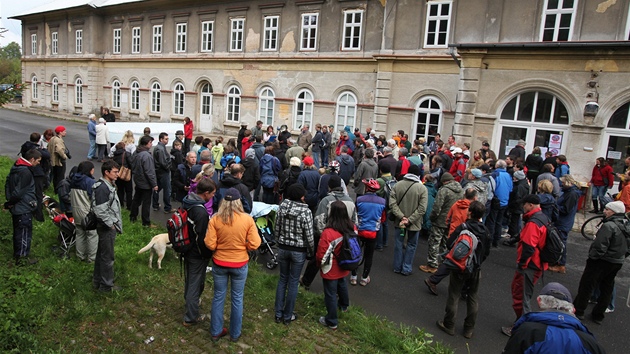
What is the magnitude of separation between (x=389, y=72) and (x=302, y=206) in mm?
14980

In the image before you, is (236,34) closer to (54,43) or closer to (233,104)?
(233,104)

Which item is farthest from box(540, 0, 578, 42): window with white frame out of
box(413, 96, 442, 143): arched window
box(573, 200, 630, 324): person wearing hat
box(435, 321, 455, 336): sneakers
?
box(435, 321, 455, 336): sneakers

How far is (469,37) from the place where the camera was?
16859mm

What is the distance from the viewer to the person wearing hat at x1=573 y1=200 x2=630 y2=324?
5.95m

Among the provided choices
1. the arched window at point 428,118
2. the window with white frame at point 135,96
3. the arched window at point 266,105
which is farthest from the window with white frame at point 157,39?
the arched window at point 428,118

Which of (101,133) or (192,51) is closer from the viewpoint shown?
(101,133)

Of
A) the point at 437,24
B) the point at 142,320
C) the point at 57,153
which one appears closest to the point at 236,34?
the point at 437,24

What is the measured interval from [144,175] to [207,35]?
19.8m

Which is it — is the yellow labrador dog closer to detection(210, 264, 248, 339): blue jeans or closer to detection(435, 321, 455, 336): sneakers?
detection(210, 264, 248, 339): blue jeans

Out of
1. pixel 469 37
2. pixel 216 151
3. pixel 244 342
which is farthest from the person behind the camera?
pixel 469 37

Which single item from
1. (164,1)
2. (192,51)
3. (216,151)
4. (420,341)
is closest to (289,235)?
(420,341)

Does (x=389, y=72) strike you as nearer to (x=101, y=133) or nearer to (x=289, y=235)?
(x=101, y=133)

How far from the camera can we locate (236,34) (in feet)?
81.1

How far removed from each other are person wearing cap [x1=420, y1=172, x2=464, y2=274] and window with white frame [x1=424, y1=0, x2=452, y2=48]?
1201 cm
